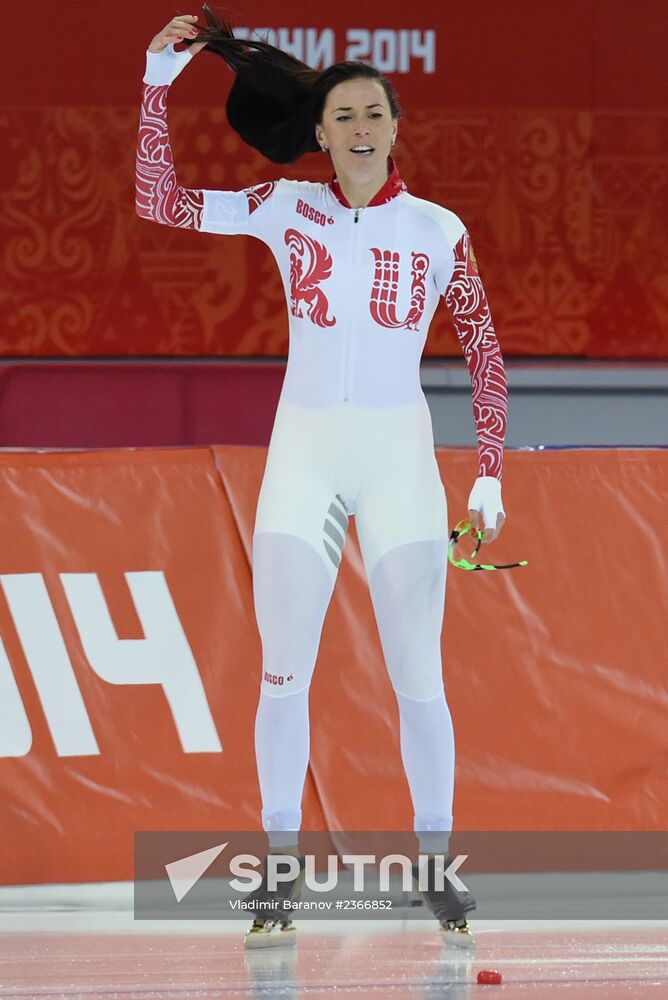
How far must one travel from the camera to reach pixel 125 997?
124 inches

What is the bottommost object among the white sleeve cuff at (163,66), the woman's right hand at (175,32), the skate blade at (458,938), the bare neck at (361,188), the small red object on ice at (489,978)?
the skate blade at (458,938)

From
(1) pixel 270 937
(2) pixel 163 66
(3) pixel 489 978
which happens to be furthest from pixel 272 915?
(2) pixel 163 66

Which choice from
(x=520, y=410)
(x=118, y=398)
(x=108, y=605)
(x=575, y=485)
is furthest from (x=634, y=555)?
(x=118, y=398)

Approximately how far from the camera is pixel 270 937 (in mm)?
3672

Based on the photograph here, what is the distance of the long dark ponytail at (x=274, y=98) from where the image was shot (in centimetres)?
389

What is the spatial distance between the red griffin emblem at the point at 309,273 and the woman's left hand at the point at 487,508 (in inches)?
20.3

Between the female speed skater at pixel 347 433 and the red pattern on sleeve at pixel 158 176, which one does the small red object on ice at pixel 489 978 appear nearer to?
the female speed skater at pixel 347 433

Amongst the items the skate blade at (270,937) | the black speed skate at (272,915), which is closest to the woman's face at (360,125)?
the black speed skate at (272,915)

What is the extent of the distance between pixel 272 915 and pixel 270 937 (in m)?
0.05

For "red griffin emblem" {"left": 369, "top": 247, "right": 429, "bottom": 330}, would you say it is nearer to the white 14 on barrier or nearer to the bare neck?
the bare neck

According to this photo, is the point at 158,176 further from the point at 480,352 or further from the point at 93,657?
the point at 93,657

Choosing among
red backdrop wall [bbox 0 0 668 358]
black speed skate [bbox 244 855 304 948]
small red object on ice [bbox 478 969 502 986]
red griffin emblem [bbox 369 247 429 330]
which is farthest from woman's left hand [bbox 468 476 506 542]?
red backdrop wall [bbox 0 0 668 358]

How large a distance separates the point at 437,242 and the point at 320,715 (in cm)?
136

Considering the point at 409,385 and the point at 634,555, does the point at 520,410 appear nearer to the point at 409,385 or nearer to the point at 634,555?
the point at 634,555
